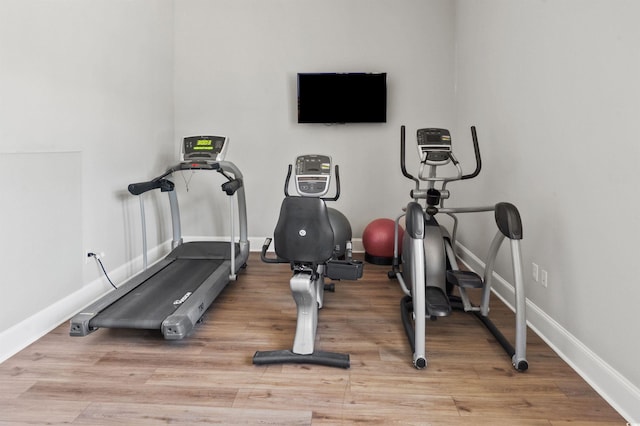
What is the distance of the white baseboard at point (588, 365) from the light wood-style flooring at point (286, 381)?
0.15 feet

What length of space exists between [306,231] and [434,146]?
1.31 metres

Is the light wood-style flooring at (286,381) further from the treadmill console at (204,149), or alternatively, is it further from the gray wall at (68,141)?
the treadmill console at (204,149)

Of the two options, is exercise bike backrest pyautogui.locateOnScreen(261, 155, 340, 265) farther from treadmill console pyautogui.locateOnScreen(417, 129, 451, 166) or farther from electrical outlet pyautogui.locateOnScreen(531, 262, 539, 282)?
electrical outlet pyautogui.locateOnScreen(531, 262, 539, 282)

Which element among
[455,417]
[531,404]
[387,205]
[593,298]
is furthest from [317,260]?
[387,205]

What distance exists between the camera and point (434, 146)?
3.04 metres

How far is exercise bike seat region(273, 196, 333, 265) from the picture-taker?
2336 millimetres

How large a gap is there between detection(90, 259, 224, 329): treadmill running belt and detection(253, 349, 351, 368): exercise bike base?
67 cm

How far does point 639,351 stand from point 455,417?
0.83 m

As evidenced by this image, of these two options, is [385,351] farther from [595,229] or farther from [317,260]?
[595,229]

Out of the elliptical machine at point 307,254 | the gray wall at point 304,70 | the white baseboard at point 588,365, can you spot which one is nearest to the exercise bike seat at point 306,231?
the elliptical machine at point 307,254

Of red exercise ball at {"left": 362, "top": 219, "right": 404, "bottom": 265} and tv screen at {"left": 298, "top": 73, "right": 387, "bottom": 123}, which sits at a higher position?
tv screen at {"left": 298, "top": 73, "right": 387, "bottom": 123}

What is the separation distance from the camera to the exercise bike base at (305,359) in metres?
2.20

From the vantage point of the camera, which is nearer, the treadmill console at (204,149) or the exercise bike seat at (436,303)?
the exercise bike seat at (436,303)

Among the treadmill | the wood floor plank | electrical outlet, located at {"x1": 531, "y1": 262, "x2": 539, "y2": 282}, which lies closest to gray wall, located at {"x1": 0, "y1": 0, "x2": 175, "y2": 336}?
the treadmill
